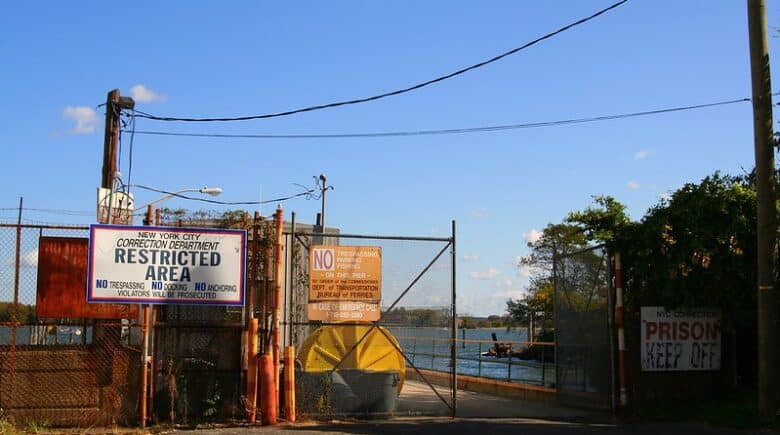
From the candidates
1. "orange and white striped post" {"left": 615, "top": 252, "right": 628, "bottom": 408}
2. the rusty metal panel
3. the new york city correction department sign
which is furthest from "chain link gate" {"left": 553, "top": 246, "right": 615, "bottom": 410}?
the rusty metal panel

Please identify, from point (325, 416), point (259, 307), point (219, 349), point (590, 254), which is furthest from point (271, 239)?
point (590, 254)

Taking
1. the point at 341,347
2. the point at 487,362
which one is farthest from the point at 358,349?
the point at 487,362

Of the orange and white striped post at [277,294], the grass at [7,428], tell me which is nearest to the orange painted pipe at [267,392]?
the orange and white striped post at [277,294]

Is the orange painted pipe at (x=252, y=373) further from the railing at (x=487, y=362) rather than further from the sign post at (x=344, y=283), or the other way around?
the railing at (x=487, y=362)

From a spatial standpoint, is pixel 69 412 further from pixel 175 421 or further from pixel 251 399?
pixel 251 399

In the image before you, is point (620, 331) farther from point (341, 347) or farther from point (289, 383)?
point (289, 383)

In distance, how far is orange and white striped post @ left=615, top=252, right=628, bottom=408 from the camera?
14383 millimetres

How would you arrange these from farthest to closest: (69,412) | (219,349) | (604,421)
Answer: (604,421) → (219,349) → (69,412)

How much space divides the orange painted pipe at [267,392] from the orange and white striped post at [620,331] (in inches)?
238

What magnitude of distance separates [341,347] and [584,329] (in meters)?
4.84

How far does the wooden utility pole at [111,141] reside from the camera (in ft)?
Result: 45.8

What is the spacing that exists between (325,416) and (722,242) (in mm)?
7320

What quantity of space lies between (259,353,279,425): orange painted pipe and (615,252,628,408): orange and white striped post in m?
6.03

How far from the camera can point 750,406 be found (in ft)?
43.8
